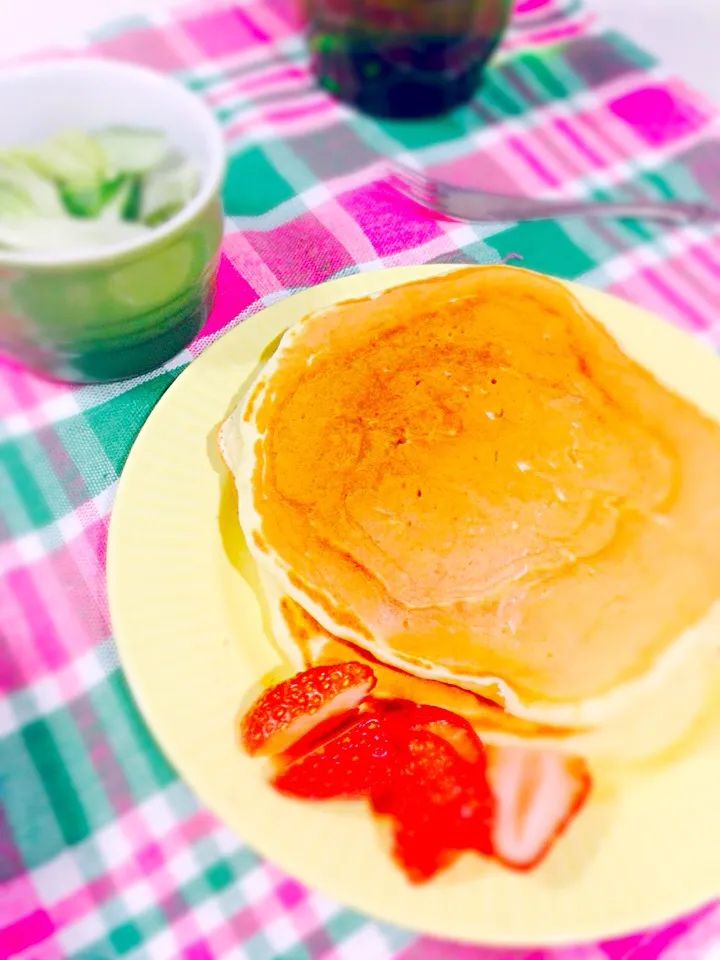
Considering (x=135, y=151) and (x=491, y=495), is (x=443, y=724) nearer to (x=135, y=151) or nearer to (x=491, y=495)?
(x=491, y=495)

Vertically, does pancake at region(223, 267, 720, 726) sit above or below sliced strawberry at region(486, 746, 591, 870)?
above

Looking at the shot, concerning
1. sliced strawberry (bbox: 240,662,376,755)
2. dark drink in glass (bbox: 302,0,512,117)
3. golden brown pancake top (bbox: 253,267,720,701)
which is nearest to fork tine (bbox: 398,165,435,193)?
dark drink in glass (bbox: 302,0,512,117)

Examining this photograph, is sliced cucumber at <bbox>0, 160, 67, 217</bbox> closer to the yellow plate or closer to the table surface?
the yellow plate

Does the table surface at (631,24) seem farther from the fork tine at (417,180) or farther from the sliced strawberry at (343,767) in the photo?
the sliced strawberry at (343,767)

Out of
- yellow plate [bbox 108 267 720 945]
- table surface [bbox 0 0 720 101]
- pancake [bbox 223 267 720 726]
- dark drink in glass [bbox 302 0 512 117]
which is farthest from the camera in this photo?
table surface [bbox 0 0 720 101]

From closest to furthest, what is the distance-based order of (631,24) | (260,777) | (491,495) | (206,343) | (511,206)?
1. (260,777)
2. (491,495)
3. (206,343)
4. (511,206)
5. (631,24)

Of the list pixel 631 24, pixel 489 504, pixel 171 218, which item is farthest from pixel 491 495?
pixel 631 24
